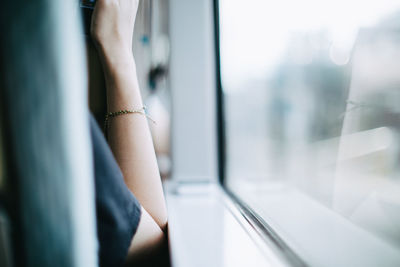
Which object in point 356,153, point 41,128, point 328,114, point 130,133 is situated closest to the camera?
point 41,128

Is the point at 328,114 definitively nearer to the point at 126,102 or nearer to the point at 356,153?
the point at 356,153

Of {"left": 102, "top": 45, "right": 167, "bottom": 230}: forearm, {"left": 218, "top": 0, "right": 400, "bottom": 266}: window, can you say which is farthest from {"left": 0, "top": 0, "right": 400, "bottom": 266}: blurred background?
{"left": 102, "top": 45, "right": 167, "bottom": 230}: forearm

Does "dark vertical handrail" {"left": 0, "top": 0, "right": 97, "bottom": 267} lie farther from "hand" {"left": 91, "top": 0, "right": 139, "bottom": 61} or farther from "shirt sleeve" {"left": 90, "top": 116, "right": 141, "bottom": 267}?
"hand" {"left": 91, "top": 0, "right": 139, "bottom": 61}

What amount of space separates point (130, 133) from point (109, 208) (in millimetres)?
150

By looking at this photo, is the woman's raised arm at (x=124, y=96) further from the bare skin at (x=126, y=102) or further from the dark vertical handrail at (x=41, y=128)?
the dark vertical handrail at (x=41, y=128)

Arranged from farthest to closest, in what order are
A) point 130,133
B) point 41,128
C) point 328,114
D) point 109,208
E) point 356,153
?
1. point 328,114
2. point 356,153
3. point 130,133
4. point 109,208
5. point 41,128

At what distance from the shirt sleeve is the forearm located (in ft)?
0.28

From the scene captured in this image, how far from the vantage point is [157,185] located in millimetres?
475

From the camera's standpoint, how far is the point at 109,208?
346 mm

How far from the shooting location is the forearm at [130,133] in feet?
1.45

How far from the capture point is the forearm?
441 millimetres

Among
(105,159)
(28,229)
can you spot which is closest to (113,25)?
(105,159)

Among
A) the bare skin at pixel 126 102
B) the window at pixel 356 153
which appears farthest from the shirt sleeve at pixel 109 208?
the window at pixel 356 153

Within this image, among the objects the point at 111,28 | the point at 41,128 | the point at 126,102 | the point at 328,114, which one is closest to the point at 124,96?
the point at 126,102
